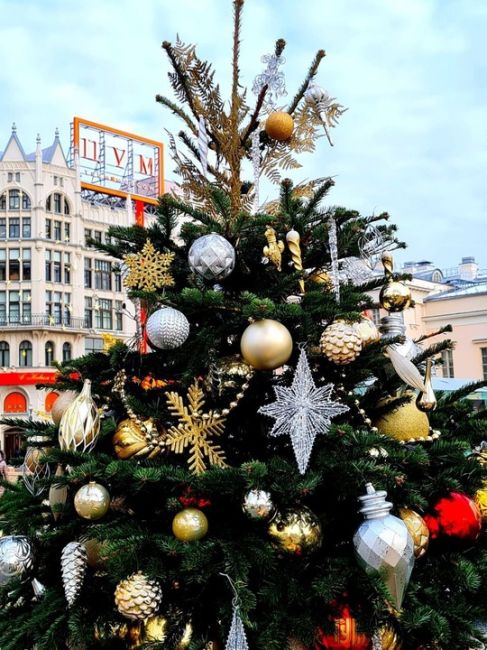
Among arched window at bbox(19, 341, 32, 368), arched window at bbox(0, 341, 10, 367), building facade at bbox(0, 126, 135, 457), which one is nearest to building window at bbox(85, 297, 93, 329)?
building facade at bbox(0, 126, 135, 457)

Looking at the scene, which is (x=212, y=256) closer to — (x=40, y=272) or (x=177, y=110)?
(x=177, y=110)

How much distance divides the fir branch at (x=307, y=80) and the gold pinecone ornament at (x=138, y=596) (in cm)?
215

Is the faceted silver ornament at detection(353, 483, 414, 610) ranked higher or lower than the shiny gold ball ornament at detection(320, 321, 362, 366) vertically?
lower

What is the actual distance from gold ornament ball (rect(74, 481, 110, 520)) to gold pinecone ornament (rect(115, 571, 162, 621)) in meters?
0.26

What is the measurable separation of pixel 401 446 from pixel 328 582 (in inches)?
22.8

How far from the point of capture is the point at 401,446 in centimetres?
227

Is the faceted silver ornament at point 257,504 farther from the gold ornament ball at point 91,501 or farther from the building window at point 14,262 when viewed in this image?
the building window at point 14,262

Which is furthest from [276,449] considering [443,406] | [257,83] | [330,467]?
[257,83]

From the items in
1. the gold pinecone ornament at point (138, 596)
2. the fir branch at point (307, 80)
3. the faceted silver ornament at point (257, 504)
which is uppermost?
the fir branch at point (307, 80)

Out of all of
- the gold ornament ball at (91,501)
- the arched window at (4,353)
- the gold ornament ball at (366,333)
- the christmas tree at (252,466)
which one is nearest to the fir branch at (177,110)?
the christmas tree at (252,466)

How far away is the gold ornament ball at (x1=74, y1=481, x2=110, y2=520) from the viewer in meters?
2.10

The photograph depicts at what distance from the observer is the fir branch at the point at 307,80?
2.97m

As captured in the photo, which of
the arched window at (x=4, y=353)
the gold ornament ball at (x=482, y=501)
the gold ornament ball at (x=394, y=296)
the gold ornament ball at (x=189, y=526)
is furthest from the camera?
the arched window at (x=4, y=353)

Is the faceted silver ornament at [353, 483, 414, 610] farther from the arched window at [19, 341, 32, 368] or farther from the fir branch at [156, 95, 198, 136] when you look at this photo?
the arched window at [19, 341, 32, 368]
